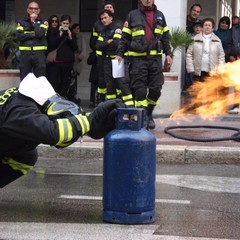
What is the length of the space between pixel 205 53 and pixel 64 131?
7.75 metres


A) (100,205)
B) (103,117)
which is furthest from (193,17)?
(103,117)

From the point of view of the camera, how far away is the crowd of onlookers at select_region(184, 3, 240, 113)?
1259cm

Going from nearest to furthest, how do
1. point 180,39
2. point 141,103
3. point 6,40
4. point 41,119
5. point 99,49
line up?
point 41,119 < point 141,103 < point 99,49 < point 180,39 < point 6,40

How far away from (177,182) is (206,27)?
5342mm

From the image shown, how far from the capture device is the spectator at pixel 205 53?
12578mm

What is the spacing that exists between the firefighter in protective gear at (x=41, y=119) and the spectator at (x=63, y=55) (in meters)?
8.14

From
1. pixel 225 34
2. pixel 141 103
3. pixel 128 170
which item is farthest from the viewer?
pixel 225 34

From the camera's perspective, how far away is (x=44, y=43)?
43.2 feet

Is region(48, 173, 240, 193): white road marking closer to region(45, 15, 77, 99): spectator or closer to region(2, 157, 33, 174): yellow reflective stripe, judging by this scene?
region(2, 157, 33, 174): yellow reflective stripe

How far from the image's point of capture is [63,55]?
45.9ft

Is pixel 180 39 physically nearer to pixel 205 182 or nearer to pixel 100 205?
pixel 205 182

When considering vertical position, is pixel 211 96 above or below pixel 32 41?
below

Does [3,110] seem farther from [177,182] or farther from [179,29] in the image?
[179,29]

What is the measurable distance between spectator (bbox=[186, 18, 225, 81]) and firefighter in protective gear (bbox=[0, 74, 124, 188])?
281 inches
